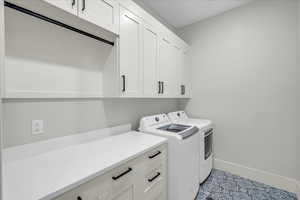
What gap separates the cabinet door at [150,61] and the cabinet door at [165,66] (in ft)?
0.39

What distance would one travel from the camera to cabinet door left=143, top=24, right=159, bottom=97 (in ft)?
5.70

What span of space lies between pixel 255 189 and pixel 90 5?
290cm

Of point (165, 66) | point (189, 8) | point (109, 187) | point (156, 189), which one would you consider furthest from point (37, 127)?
point (189, 8)

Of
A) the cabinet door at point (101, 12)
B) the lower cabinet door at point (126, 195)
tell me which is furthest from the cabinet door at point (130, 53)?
the lower cabinet door at point (126, 195)

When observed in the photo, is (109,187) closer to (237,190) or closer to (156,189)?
(156,189)

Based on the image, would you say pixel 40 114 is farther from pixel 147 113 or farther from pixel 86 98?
pixel 147 113

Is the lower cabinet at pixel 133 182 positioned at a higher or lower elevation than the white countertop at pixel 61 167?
lower

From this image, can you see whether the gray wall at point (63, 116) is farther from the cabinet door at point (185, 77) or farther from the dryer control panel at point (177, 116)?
the cabinet door at point (185, 77)

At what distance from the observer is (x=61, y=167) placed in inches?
36.3

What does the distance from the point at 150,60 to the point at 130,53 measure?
353 millimetres

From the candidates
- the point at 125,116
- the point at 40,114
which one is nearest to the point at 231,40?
the point at 125,116

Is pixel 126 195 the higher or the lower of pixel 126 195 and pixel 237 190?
the higher

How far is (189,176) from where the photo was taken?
5.34ft

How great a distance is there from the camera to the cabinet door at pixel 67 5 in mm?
973
